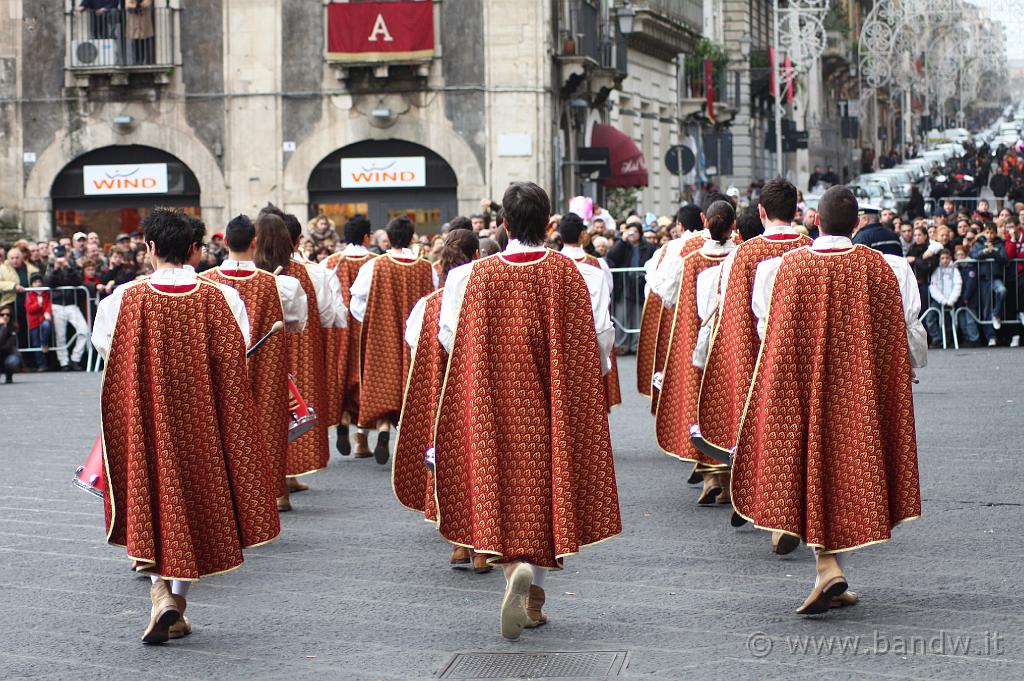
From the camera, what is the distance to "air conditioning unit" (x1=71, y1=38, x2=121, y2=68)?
1235 inches

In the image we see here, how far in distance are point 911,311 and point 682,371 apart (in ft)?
12.1

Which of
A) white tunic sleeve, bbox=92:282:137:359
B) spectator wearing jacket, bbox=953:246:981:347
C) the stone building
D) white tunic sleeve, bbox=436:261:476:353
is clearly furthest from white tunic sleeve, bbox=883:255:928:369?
the stone building

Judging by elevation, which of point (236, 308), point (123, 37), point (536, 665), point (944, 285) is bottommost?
point (536, 665)

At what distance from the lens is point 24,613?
7.95 meters

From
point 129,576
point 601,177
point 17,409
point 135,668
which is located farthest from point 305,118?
point 135,668

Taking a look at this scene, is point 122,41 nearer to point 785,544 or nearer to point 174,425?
point 785,544

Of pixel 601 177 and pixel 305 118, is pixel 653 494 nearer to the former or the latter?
pixel 305 118

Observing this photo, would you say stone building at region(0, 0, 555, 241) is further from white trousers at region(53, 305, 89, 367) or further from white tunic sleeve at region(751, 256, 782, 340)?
white tunic sleeve at region(751, 256, 782, 340)

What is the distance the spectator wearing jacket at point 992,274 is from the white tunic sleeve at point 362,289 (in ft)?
37.3

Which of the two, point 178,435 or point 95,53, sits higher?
point 95,53

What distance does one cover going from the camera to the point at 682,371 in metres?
11.2

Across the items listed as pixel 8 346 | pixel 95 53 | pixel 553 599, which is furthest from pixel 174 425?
pixel 95 53

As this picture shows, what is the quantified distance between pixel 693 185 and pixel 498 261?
38.5 metres

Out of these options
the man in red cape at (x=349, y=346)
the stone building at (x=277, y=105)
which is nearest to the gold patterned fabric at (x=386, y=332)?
the man in red cape at (x=349, y=346)
